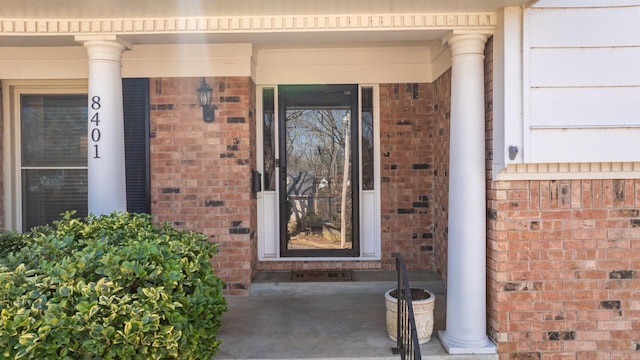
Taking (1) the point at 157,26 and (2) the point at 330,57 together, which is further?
(2) the point at 330,57

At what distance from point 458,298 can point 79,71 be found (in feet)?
14.5

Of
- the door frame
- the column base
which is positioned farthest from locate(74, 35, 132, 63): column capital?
the column base

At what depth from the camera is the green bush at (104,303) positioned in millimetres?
2373

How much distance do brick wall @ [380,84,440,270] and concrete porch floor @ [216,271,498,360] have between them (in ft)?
1.15

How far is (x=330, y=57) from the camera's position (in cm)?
571

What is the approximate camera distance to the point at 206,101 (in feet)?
16.9

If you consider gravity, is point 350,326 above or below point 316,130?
below

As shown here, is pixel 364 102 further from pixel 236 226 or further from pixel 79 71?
pixel 79 71

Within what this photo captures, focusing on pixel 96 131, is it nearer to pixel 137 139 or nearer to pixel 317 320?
pixel 137 139

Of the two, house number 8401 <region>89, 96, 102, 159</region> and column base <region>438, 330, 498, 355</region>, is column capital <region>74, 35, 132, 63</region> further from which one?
column base <region>438, 330, 498, 355</region>

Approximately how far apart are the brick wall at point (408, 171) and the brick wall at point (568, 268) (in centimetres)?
210

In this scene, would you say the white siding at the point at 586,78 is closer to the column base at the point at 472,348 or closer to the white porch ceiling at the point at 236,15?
the white porch ceiling at the point at 236,15

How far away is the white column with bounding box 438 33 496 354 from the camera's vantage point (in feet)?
12.4

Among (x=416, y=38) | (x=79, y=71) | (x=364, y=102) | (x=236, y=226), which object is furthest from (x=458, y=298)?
(x=79, y=71)
